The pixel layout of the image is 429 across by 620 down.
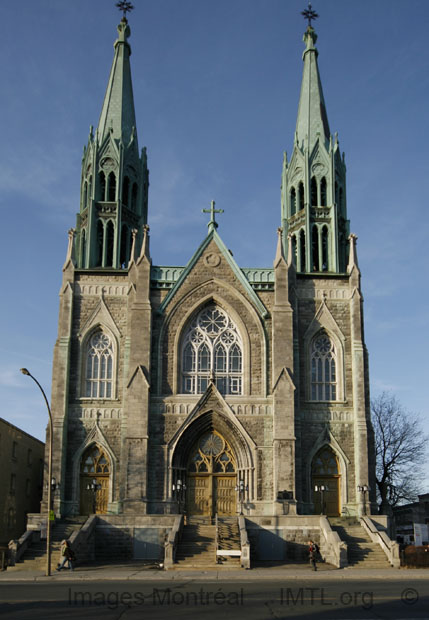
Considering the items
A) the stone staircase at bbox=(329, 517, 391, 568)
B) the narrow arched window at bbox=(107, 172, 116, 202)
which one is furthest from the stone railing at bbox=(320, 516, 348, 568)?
the narrow arched window at bbox=(107, 172, 116, 202)

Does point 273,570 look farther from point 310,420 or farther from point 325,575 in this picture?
point 310,420

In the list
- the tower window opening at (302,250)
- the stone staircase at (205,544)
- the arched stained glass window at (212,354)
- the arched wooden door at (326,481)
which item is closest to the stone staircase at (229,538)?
the stone staircase at (205,544)

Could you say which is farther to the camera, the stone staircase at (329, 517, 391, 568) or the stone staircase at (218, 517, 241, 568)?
the stone staircase at (329, 517, 391, 568)

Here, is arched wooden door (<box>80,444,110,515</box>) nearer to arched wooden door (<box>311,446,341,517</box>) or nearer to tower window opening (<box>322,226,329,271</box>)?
arched wooden door (<box>311,446,341,517</box>)

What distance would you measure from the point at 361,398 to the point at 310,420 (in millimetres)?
2856

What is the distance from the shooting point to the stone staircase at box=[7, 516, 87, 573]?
93.9 feet

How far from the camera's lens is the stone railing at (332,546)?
28422 millimetres

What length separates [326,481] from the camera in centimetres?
3609

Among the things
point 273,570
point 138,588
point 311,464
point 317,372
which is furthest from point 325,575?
point 317,372

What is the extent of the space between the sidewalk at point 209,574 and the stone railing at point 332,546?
0.62 meters

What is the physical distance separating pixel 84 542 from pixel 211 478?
8.38 meters

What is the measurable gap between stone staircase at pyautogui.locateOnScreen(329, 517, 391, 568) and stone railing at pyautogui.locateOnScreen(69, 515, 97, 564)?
35.0 ft

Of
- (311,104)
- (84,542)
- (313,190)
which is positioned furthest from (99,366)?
(311,104)

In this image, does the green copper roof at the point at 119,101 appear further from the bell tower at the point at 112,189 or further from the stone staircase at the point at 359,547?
the stone staircase at the point at 359,547
